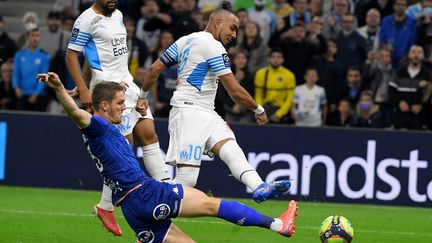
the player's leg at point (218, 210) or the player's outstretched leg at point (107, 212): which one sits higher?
the player's leg at point (218, 210)

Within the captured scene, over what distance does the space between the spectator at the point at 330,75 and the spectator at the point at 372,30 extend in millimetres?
818

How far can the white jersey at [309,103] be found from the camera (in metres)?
17.2

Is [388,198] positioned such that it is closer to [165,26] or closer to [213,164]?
[213,164]

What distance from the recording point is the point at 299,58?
17.9m

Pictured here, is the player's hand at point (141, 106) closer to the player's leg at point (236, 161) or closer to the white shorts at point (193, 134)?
the white shorts at point (193, 134)

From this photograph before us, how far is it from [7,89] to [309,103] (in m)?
5.19

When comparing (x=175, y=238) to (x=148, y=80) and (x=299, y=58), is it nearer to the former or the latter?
(x=148, y=80)

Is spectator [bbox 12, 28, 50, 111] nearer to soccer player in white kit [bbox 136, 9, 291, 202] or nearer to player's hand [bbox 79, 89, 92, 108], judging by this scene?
player's hand [bbox 79, 89, 92, 108]

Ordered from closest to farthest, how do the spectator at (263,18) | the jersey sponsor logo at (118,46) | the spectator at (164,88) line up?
the jersey sponsor logo at (118,46) → the spectator at (164,88) → the spectator at (263,18)

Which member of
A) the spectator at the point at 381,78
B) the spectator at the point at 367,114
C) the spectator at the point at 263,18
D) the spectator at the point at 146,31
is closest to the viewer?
the spectator at the point at 367,114

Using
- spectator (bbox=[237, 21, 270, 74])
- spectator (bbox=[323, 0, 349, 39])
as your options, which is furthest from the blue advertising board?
spectator (bbox=[323, 0, 349, 39])

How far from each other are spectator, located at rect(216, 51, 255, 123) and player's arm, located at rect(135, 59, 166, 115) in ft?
20.3

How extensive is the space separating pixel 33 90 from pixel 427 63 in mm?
6469

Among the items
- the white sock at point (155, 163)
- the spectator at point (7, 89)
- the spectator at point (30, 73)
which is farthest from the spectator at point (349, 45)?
the white sock at point (155, 163)
